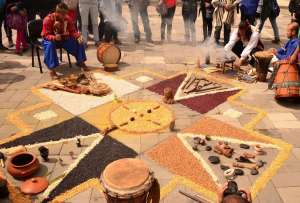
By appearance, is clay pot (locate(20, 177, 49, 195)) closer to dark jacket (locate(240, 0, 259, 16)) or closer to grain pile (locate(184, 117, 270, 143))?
grain pile (locate(184, 117, 270, 143))

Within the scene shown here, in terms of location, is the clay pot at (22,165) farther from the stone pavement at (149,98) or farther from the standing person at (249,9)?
the standing person at (249,9)

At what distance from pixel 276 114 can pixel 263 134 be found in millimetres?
Result: 1052

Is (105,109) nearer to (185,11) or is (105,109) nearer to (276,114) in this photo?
(276,114)

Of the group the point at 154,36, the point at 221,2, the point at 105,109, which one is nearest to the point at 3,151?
the point at 105,109

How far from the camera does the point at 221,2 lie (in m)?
11.3

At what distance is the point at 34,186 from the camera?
5344mm

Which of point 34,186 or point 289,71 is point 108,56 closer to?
point 289,71

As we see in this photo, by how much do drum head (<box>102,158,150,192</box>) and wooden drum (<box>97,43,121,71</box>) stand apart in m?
6.01

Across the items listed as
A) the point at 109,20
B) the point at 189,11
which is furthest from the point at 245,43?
the point at 109,20

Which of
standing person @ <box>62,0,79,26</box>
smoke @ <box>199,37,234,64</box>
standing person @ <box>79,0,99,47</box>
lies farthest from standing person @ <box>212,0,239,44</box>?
standing person @ <box>62,0,79,26</box>

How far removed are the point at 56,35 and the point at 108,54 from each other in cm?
159

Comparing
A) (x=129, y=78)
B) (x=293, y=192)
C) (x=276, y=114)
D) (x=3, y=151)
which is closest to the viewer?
(x=293, y=192)

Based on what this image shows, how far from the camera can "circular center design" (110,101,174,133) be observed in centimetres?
712

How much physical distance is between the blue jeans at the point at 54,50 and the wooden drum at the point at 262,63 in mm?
5041
